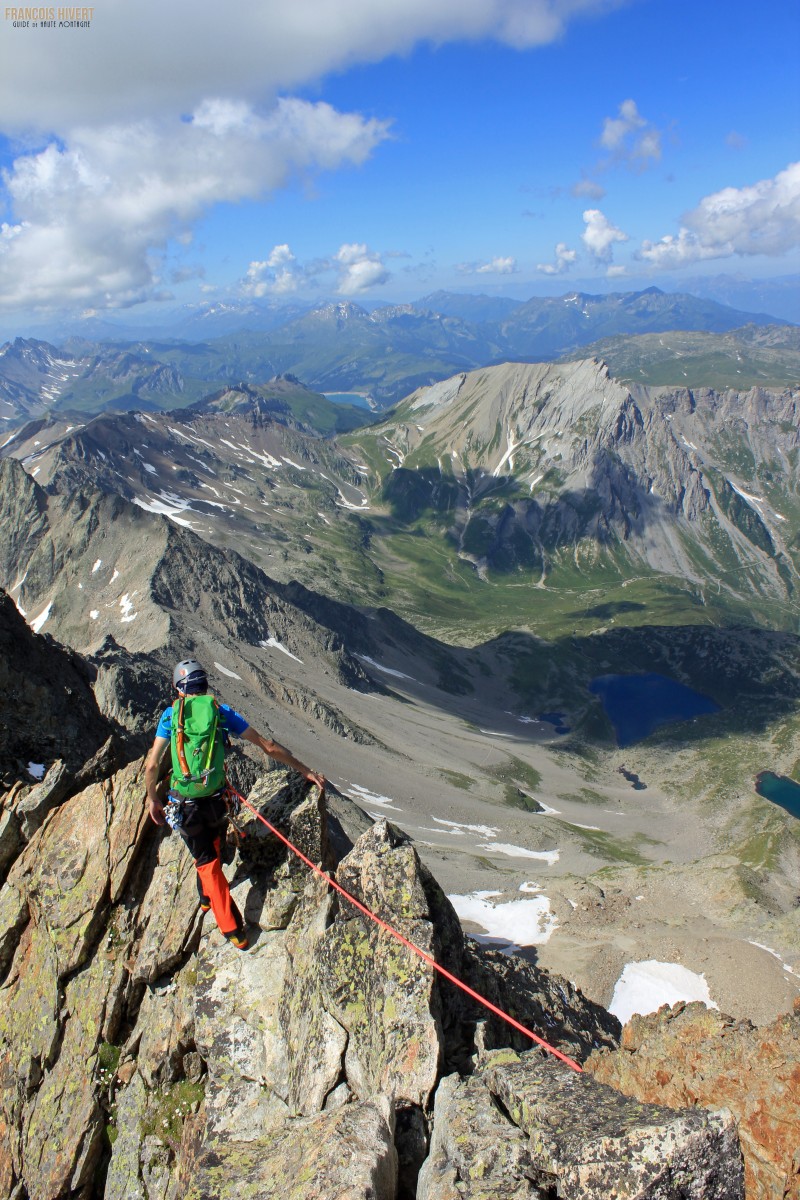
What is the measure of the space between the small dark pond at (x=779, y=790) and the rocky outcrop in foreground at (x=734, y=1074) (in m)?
141

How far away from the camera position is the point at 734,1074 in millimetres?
13766

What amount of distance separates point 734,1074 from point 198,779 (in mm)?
12185

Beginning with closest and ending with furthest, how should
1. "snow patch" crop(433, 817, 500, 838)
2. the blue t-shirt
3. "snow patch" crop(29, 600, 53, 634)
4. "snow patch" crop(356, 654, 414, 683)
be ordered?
the blue t-shirt < "snow patch" crop(433, 817, 500, 838) < "snow patch" crop(29, 600, 53, 634) < "snow patch" crop(356, 654, 414, 683)

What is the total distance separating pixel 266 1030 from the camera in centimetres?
1244

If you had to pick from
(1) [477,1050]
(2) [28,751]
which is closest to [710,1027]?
(1) [477,1050]

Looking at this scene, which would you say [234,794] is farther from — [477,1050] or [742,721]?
[742,721]

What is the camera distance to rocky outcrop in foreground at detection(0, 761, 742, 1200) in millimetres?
8945

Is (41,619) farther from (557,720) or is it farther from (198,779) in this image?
(198,779)

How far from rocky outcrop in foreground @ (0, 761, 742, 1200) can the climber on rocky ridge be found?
2.89ft

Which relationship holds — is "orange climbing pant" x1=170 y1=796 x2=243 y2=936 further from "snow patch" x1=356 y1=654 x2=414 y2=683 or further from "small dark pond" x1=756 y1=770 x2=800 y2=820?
"small dark pond" x1=756 y1=770 x2=800 y2=820

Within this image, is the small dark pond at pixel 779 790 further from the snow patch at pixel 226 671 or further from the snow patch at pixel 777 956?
the snow patch at pixel 226 671

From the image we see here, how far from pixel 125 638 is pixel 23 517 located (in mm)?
67710

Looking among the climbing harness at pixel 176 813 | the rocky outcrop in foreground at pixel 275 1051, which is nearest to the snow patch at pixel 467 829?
the rocky outcrop in foreground at pixel 275 1051

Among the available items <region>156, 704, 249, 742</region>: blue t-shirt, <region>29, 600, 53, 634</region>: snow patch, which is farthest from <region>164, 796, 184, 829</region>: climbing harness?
Answer: <region>29, 600, 53, 634</region>: snow patch
